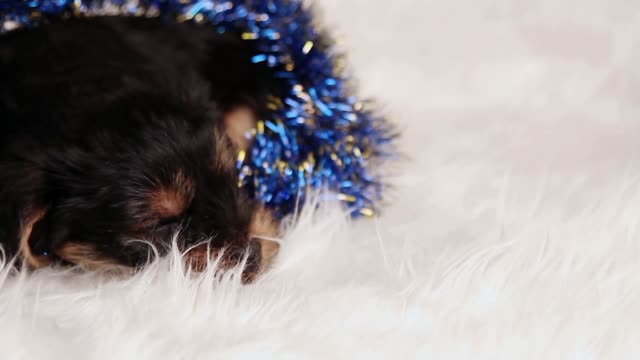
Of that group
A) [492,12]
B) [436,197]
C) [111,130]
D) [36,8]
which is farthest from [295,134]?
[492,12]

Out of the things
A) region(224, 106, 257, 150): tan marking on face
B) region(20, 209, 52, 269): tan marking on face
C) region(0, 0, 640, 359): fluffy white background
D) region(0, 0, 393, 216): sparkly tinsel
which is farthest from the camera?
region(224, 106, 257, 150): tan marking on face

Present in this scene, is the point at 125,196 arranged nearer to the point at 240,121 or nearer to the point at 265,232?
the point at 265,232

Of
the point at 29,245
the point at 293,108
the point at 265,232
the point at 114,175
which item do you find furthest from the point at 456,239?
the point at 29,245

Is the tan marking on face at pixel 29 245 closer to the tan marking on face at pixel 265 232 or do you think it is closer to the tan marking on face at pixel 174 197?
the tan marking on face at pixel 174 197

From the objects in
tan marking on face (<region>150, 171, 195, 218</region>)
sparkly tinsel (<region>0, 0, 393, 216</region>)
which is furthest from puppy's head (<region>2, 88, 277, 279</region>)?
sparkly tinsel (<region>0, 0, 393, 216</region>)

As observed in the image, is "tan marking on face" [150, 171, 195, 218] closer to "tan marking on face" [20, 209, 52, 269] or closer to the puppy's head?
the puppy's head

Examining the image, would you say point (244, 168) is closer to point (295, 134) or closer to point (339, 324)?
point (295, 134)
